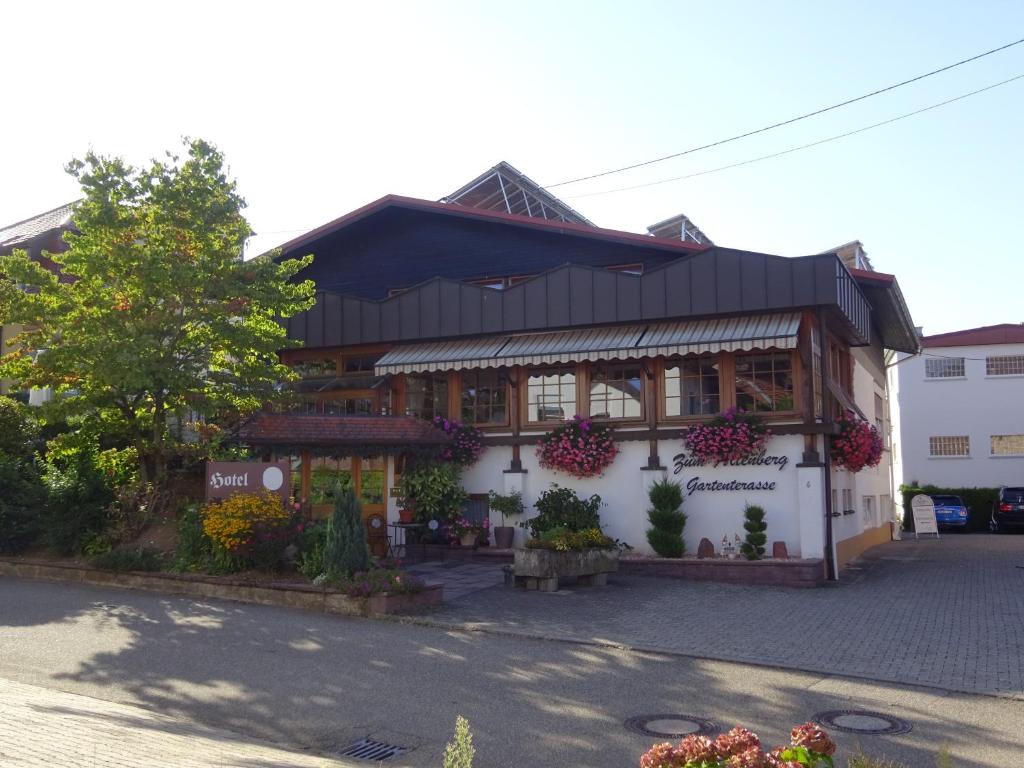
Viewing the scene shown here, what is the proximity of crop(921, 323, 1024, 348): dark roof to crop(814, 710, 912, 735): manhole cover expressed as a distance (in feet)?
123

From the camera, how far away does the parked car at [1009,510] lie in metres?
34.0

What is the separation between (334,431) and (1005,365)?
3353cm

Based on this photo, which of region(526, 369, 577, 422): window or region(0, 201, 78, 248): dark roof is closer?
region(526, 369, 577, 422): window

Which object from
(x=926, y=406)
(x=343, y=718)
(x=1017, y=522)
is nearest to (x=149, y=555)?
(x=343, y=718)

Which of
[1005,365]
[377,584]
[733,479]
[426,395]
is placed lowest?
[377,584]

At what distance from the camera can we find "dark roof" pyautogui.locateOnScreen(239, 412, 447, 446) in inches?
745

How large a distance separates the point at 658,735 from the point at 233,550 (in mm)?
8934

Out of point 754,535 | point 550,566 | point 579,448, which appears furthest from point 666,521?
point 550,566

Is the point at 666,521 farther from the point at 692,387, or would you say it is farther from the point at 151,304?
the point at 151,304

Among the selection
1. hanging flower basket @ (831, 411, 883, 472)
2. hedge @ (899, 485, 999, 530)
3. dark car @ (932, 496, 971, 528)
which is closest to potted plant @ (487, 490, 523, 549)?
hanging flower basket @ (831, 411, 883, 472)

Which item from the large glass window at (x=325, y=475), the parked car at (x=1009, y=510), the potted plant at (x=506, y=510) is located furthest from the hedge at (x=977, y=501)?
the large glass window at (x=325, y=475)

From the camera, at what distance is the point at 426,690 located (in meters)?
9.10

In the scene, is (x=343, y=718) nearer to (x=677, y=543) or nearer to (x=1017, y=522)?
(x=677, y=543)

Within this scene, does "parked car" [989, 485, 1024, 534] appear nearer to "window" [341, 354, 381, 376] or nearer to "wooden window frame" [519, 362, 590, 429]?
"wooden window frame" [519, 362, 590, 429]
